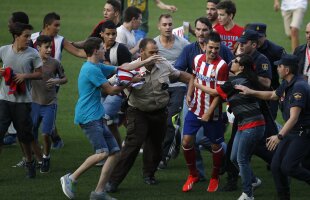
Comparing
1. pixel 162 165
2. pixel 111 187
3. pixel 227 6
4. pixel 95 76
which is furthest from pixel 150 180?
pixel 227 6

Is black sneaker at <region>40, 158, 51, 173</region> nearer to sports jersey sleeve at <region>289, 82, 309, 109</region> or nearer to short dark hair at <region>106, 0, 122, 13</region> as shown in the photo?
short dark hair at <region>106, 0, 122, 13</region>

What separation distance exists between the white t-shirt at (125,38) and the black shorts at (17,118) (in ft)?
8.63

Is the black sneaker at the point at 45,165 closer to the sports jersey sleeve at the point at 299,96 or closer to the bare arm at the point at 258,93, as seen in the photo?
the bare arm at the point at 258,93

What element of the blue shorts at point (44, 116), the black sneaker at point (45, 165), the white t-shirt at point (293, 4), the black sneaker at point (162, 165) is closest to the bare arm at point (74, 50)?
the blue shorts at point (44, 116)

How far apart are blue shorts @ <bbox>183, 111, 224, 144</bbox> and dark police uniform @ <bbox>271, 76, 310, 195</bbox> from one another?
112cm

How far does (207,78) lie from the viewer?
43.0 feet

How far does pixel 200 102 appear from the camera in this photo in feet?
43.5

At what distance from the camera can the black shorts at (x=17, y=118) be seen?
13.5 m

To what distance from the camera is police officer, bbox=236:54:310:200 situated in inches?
475

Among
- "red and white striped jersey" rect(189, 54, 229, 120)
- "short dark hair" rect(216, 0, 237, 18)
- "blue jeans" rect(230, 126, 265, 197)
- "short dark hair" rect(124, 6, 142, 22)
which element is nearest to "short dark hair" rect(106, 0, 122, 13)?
"short dark hair" rect(124, 6, 142, 22)

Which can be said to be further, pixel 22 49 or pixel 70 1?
pixel 70 1

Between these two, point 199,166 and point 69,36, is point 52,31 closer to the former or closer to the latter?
point 199,166

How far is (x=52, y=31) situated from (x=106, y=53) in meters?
1.23

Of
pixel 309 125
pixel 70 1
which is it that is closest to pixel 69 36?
pixel 70 1
